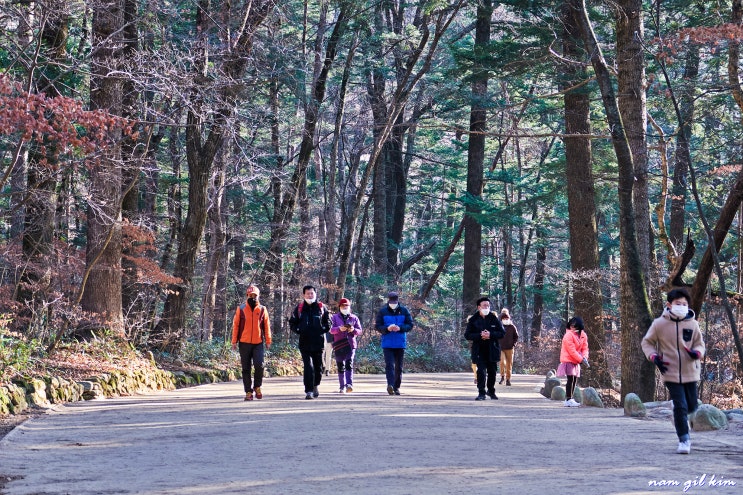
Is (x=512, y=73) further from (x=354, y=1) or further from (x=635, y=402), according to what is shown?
(x=635, y=402)

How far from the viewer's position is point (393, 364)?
1684 centimetres

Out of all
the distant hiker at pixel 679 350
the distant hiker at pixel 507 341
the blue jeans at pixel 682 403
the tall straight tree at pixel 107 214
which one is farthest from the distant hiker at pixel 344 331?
the blue jeans at pixel 682 403

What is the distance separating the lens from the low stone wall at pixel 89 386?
12.7m

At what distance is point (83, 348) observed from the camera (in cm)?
1759

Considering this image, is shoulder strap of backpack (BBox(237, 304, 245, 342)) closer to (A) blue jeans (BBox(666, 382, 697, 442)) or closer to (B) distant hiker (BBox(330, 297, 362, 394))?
(B) distant hiker (BBox(330, 297, 362, 394))

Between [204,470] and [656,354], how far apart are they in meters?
4.73

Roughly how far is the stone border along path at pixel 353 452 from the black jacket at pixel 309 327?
134 cm

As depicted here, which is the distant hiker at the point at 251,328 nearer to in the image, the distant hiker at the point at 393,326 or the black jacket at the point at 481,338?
the distant hiker at the point at 393,326

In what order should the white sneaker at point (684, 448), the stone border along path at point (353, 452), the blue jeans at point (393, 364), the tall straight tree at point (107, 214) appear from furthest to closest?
the tall straight tree at point (107, 214), the blue jeans at point (393, 364), the white sneaker at point (684, 448), the stone border along path at point (353, 452)

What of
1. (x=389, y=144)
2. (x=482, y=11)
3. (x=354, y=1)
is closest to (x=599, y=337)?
(x=482, y=11)

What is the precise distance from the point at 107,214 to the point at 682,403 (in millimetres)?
12573

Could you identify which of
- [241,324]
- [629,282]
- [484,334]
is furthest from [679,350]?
[241,324]

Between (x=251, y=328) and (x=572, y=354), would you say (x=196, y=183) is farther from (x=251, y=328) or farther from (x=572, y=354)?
(x=572, y=354)

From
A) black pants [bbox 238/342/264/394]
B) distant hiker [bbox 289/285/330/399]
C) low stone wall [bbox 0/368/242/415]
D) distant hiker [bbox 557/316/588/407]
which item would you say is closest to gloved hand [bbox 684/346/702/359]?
distant hiker [bbox 557/316/588/407]
